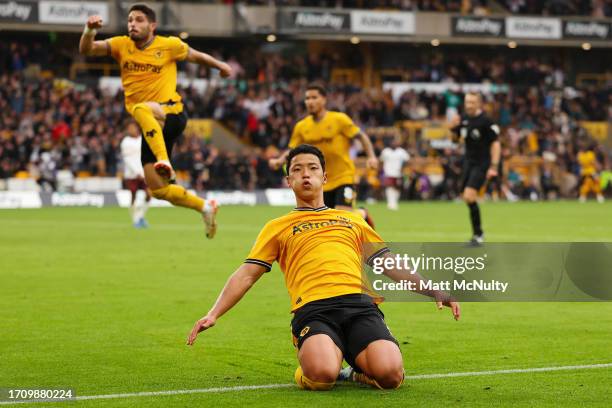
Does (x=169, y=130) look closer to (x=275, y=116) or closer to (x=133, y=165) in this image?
(x=133, y=165)

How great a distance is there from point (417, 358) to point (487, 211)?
2601 centimetres

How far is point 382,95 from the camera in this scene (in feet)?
172

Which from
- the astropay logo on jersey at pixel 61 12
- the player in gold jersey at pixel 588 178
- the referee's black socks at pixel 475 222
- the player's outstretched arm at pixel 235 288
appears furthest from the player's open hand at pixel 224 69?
the astropay logo on jersey at pixel 61 12

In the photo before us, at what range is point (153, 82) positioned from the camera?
13641 millimetres

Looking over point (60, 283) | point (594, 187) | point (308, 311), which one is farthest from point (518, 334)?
point (594, 187)

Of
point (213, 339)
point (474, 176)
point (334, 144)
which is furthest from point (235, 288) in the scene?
point (474, 176)

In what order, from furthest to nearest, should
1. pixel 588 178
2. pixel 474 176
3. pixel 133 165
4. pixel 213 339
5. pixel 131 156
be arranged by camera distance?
pixel 588 178 < pixel 131 156 < pixel 133 165 < pixel 474 176 < pixel 213 339

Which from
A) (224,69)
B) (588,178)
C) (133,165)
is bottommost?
(588,178)

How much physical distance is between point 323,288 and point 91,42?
6.39m

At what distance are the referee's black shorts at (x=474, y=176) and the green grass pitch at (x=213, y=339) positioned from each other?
4.25 m

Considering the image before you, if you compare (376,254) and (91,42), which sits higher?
(91,42)

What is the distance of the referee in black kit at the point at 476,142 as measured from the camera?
20.1m

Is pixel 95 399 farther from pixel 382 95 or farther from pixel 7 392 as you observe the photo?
pixel 382 95

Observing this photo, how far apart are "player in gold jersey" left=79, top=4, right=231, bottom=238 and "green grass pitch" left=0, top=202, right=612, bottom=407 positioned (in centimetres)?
134
